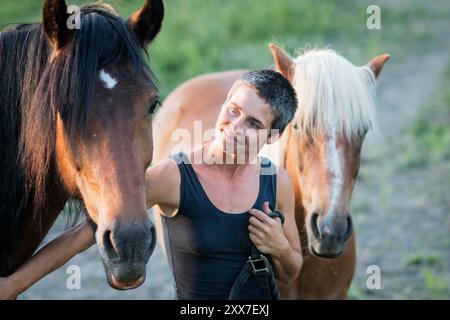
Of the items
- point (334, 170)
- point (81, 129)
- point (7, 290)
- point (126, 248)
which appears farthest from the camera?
point (334, 170)

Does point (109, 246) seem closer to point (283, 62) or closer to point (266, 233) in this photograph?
point (266, 233)

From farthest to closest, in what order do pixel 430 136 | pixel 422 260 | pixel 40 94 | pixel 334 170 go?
1. pixel 430 136
2. pixel 422 260
3. pixel 334 170
4. pixel 40 94

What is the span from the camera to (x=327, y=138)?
124 inches

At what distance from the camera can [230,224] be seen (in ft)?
8.47

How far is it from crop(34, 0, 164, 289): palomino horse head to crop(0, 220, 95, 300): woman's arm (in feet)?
0.81

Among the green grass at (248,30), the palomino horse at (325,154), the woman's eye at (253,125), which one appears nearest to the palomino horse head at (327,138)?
the palomino horse at (325,154)

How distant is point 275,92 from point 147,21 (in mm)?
566

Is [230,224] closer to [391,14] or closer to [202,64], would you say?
[202,64]

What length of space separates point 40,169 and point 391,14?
38.2 ft

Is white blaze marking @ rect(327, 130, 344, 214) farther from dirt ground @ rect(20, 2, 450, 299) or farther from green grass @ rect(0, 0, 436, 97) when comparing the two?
green grass @ rect(0, 0, 436, 97)

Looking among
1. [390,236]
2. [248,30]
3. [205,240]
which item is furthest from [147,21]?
[248,30]

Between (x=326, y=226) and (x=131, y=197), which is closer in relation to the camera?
(x=131, y=197)
